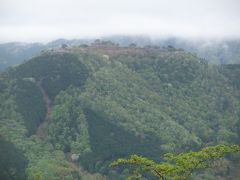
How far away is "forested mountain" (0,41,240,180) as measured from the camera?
142 meters

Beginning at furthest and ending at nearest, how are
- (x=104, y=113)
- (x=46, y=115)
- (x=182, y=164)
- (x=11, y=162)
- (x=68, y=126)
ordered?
1. (x=46, y=115)
2. (x=104, y=113)
3. (x=68, y=126)
4. (x=11, y=162)
5. (x=182, y=164)

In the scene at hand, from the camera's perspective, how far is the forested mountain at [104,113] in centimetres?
14212

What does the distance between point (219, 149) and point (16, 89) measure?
13698 cm

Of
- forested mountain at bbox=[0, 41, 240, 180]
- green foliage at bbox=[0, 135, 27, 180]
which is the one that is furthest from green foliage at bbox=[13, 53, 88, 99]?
green foliage at bbox=[0, 135, 27, 180]

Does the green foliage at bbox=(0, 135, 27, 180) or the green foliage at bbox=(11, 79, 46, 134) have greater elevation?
the green foliage at bbox=(11, 79, 46, 134)

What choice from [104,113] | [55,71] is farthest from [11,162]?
[55,71]

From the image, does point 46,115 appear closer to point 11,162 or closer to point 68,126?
point 68,126

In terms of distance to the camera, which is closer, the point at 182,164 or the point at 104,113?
the point at 182,164

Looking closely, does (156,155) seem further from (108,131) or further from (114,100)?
(114,100)

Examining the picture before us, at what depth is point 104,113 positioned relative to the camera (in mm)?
159000

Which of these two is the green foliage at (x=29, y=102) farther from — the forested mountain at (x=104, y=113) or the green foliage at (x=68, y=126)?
the green foliage at (x=68, y=126)

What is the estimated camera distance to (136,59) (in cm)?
19588

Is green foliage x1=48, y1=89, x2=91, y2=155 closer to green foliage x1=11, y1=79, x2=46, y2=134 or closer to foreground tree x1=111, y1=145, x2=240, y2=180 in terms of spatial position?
green foliage x1=11, y1=79, x2=46, y2=134

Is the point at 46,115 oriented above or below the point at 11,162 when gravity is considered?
above
